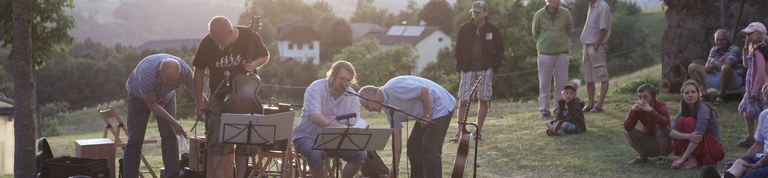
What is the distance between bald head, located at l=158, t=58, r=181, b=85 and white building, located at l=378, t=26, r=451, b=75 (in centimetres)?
7746

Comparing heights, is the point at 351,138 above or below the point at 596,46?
below

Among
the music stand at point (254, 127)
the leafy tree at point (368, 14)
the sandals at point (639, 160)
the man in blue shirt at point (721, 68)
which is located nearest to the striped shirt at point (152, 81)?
the music stand at point (254, 127)

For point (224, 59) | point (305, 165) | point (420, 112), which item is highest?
point (224, 59)

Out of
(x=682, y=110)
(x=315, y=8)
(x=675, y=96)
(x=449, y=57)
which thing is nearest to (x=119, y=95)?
(x=449, y=57)

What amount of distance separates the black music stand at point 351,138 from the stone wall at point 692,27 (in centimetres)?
848

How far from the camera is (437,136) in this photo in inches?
336

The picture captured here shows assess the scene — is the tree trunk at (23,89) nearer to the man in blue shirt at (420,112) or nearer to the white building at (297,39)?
the man in blue shirt at (420,112)

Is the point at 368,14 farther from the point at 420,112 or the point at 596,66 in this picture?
the point at 420,112

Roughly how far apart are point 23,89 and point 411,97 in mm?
3218

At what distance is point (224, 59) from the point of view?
902 cm

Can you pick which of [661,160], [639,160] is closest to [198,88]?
[639,160]

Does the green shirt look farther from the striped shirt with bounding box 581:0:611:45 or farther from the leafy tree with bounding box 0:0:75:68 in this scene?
the leafy tree with bounding box 0:0:75:68

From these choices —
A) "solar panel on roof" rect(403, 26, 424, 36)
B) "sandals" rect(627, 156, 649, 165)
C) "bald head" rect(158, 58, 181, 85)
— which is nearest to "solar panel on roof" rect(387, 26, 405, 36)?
"solar panel on roof" rect(403, 26, 424, 36)

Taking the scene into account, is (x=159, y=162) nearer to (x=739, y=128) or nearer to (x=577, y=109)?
(x=577, y=109)
